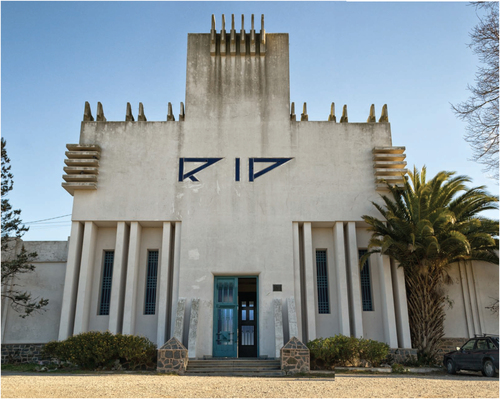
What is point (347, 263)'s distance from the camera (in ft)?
64.7

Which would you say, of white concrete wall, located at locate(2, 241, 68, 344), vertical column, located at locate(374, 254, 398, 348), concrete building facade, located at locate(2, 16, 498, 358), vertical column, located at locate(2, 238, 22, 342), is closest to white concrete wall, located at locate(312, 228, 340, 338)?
concrete building facade, located at locate(2, 16, 498, 358)

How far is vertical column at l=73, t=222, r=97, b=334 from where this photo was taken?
60.2 feet

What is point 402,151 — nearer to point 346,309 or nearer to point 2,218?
point 346,309

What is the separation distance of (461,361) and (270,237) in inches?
300

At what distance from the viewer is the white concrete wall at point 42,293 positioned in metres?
20.1

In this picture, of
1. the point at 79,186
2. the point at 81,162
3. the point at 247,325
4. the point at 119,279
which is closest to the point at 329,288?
the point at 247,325

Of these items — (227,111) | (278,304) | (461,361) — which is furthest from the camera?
(227,111)

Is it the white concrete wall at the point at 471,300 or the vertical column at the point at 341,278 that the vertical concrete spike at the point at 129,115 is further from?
the white concrete wall at the point at 471,300

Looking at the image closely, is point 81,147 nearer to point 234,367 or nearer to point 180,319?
point 180,319

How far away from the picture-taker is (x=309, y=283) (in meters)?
18.8

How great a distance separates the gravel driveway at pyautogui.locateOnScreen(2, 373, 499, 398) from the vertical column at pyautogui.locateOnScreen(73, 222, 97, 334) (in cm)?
480

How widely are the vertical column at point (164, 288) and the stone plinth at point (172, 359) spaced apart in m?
2.55

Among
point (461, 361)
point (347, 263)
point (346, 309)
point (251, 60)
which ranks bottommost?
point (461, 361)

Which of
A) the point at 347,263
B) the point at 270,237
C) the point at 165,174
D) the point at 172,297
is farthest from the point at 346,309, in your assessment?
the point at 165,174
